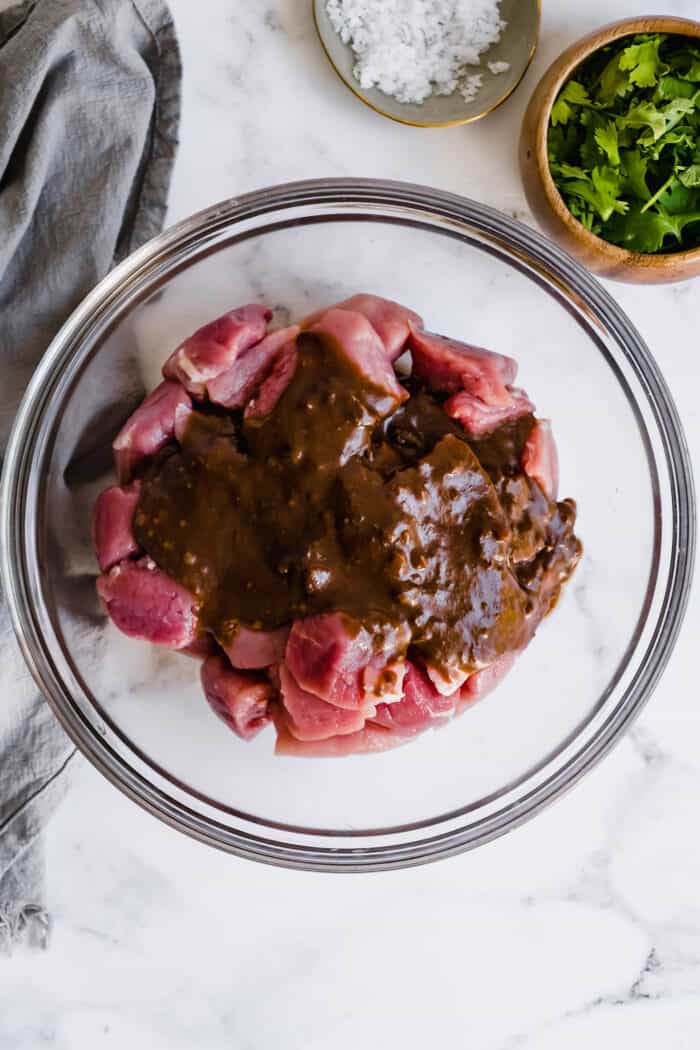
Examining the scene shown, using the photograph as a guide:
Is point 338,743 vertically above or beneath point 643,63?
beneath

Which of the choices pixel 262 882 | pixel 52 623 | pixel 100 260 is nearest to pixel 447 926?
pixel 262 882

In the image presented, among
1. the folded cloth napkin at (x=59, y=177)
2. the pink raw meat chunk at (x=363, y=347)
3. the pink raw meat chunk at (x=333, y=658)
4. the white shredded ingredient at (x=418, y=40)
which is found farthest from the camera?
the white shredded ingredient at (x=418, y=40)

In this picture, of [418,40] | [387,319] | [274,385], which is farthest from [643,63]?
[274,385]

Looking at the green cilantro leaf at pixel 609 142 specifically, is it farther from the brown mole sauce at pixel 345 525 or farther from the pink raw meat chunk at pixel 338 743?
the pink raw meat chunk at pixel 338 743

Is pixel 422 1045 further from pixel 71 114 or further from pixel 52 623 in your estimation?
pixel 71 114

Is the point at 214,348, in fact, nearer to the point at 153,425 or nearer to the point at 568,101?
the point at 153,425

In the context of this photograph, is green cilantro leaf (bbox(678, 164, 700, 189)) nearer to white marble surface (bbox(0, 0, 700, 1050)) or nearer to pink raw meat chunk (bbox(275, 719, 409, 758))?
white marble surface (bbox(0, 0, 700, 1050))

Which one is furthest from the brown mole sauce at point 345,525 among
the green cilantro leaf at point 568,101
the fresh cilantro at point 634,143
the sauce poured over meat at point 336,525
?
the green cilantro leaf at point 568,101
